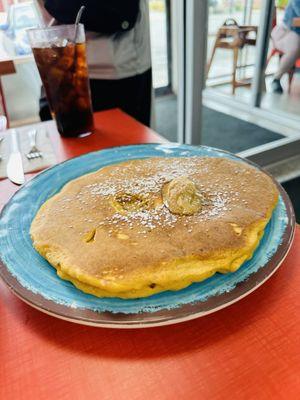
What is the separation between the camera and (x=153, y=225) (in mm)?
492

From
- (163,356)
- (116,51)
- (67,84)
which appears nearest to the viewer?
(163,356)

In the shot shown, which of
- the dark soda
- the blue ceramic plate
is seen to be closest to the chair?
the dark soda

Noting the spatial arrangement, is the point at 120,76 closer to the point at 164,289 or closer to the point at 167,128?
the point at 164,289

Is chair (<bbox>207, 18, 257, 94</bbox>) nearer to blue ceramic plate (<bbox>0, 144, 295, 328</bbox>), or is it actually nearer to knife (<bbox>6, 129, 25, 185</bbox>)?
knife (<bbox>6, 129, 25, 185</bbox>)

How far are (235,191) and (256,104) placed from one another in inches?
105

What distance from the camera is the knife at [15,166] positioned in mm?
748

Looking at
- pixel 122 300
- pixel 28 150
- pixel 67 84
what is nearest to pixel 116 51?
pixel 67 84

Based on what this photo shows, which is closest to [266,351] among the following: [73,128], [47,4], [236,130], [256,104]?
[73,128]

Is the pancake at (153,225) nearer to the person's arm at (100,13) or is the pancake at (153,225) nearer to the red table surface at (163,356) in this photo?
the red table surface at (163,356)

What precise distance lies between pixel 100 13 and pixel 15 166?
0.65 m

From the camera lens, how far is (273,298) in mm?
455

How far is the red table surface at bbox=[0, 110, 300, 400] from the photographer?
0.36m

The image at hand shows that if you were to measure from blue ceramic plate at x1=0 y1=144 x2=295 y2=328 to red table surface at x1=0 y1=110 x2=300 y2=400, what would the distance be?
0.04 meters

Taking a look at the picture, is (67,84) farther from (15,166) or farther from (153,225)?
(153,225)
